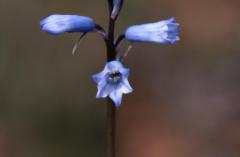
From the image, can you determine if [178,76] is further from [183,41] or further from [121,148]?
[121,148]

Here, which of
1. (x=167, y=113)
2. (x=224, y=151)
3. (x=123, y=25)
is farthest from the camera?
(x=123, y=25)

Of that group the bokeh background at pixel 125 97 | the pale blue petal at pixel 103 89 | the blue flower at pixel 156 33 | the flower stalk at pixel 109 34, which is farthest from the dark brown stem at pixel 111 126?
the bokeh background at pixel 125 97

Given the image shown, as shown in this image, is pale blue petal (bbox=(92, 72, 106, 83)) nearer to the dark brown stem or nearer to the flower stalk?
the flower stalk

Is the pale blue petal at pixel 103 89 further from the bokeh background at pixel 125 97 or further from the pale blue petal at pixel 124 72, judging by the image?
the bokeh background at pixel 125 97

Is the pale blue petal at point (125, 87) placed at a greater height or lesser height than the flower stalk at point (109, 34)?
lesser

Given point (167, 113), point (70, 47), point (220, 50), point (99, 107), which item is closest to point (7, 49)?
point (70, 47)

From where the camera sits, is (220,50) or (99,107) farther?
(220,50)
